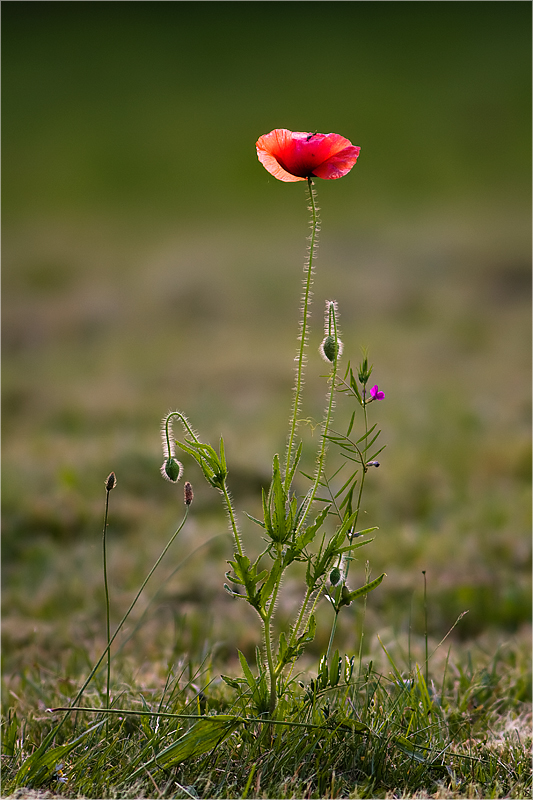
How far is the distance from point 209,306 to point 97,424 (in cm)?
475

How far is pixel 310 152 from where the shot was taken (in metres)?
1.77

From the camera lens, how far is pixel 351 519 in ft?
6.12

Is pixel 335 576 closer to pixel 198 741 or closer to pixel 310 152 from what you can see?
pixel 198 741

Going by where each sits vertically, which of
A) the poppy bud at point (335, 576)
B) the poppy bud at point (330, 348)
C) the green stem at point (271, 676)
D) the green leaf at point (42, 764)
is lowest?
the green leaf at point (42, 764)

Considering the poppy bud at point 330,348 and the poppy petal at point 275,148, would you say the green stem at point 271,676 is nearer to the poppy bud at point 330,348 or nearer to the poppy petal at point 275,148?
the poppy bud at point 330,348

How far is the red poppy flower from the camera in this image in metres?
1.76

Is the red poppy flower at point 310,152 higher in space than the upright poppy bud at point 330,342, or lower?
higher

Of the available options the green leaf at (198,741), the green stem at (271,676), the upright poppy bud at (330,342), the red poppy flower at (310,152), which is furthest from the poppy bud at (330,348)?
the green leaf at (198,741)

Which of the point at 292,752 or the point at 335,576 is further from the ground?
the point at 335,576

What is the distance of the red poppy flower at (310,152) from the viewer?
1.76m

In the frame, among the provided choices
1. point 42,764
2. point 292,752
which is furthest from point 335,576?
point 42,764

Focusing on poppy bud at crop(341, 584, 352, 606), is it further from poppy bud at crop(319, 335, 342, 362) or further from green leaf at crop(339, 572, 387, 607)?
poppy bud at crop(319, 335, 342, 362)

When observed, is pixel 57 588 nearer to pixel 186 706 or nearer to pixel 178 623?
pixel 178 623

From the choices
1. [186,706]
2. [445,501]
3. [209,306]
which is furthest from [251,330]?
[186,706]
